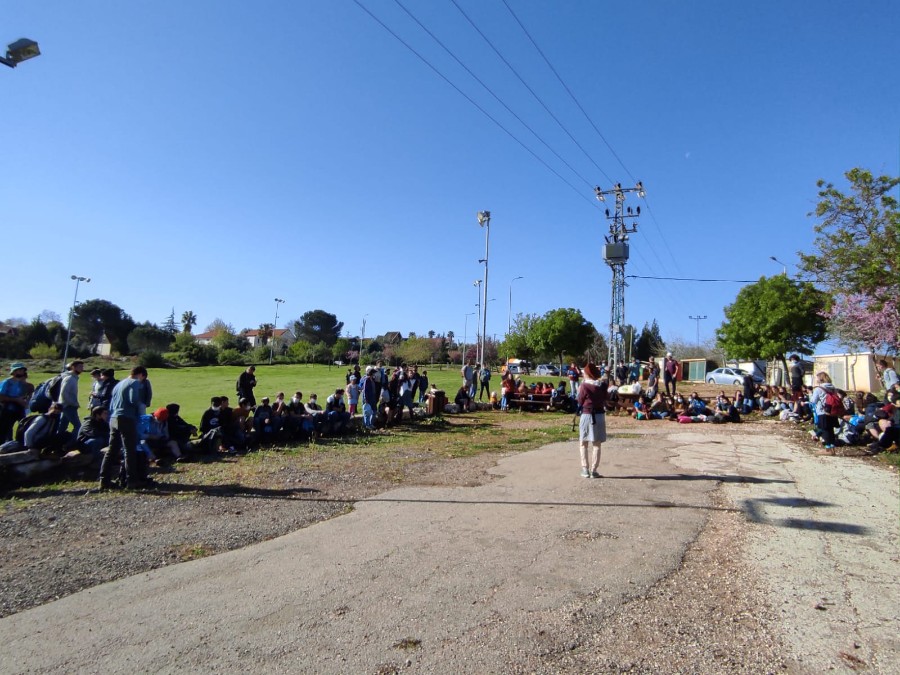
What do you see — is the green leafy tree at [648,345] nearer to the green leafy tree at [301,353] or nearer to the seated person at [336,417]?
the green leafy tree at [301,353]

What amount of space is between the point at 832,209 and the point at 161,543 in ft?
68.9

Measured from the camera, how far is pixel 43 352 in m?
58.2

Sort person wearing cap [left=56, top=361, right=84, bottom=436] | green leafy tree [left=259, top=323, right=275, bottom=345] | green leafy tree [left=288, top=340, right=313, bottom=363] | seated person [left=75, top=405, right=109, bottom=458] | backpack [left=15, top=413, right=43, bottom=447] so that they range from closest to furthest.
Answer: backpack [left=15, top=413, right=43, bottom=447]
seated person [left=75, top=405, right=109, bottom=458]
person wearing cap [left=56, top=361, right=84, bottom=436]
green leafy tree [left=288, top=340, right=313, bottom=363]
green leafy tree [left=259, top=323, right=275, bottom=345]

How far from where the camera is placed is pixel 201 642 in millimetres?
3422

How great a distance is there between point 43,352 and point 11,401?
60951 millimetres

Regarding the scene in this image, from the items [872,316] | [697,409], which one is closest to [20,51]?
[697,409]

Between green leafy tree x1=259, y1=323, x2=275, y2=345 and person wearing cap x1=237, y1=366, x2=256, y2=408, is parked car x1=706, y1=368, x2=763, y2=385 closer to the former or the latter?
person wearing cap x1=237, y1=366, x2=256, y2=408

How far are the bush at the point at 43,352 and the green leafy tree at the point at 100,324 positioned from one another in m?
13.2

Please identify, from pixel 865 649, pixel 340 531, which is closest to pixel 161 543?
pixel 340 531

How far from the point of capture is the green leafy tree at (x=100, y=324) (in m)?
74.8

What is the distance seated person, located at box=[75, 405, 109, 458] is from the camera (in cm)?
872

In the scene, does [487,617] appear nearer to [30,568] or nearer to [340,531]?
[340,531]

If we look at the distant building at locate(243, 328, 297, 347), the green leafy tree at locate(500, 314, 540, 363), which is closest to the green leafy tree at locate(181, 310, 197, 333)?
the distant building at locate(243, 328, 297, 347)

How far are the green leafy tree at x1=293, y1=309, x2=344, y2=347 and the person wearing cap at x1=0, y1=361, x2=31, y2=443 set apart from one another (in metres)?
96.7
